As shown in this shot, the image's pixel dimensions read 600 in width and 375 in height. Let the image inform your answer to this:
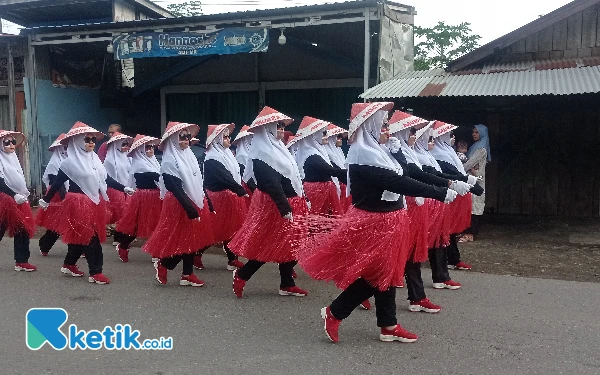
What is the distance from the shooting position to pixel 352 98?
1425cm

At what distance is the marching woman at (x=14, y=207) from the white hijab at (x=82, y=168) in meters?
1.01

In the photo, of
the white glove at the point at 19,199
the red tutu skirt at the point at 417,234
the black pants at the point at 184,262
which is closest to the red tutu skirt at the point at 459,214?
the red tutu skirt at the point at 417,234

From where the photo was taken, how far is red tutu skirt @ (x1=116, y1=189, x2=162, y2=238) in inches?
309

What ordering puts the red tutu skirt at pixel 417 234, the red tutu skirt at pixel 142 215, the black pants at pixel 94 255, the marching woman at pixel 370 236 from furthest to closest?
the red tutu skirt at pixel 142 215, the black pants at pixel 94 255, the red tutu skirt at pixel 417 234, the marching woman at pixel 370 236

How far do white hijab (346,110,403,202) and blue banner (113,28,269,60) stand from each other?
7.14m

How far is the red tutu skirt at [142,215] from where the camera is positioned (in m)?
7.85

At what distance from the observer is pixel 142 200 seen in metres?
7.98

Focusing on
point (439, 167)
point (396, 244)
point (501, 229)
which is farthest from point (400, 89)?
point (396, 244)

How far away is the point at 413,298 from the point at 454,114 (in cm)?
679

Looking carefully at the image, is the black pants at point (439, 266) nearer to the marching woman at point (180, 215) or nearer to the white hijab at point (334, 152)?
the white hijab at point (334, 152)

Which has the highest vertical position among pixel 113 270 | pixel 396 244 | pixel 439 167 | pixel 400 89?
pixel 400 89

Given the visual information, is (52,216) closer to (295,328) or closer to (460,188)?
(295,328)

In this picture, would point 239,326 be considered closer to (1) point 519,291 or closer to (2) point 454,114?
(1) point 519,291

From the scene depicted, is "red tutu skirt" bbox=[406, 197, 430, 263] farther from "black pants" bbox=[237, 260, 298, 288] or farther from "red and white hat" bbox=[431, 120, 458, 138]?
"red and white hat" bbox=[431, 120, 458, 138]
